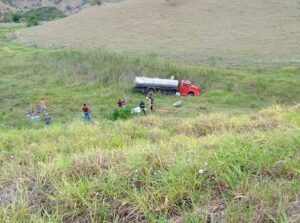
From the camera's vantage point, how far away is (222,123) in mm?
10477

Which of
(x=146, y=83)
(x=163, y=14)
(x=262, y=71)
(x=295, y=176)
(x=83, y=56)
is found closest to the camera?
(x=295, y=176)

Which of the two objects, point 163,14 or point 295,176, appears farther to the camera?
point 163,14

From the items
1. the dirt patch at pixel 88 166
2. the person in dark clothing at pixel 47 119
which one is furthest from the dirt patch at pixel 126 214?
the person in dark clothing at pixel 47 119

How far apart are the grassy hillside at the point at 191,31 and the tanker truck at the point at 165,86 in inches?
272

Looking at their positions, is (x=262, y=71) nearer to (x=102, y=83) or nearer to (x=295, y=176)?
(x=102, y=83)

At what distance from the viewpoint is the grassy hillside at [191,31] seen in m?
37.2

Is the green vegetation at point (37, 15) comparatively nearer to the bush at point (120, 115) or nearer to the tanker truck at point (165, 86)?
the tanker truck at point (165, 86)

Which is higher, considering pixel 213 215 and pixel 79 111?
pixel 213 215

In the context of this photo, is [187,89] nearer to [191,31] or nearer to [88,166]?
[191,31]

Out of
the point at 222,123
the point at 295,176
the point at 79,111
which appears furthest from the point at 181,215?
the point at 79,111

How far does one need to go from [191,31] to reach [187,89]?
21262 mm

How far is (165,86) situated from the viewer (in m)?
27.7

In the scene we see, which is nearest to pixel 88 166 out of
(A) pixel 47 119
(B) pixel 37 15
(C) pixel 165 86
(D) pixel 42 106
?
(A) pixel 47 119

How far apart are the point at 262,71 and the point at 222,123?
21091mm
